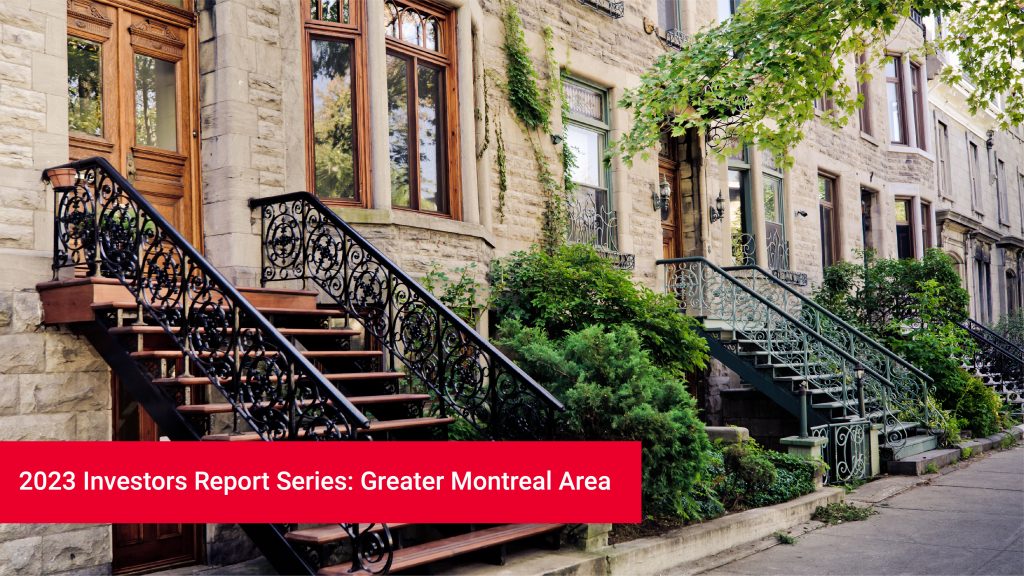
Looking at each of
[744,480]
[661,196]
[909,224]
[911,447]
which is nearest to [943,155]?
[909,224]

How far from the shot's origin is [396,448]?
17.8 feet

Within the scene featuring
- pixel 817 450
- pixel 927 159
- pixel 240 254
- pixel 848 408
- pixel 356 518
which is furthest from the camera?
pixel 927 159

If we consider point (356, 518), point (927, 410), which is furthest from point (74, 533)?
point (927, 410)

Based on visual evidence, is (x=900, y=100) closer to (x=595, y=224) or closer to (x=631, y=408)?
(x=595, y=224)

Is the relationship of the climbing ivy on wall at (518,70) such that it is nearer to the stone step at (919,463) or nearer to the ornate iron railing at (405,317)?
the ornate iron railing at (405,317)

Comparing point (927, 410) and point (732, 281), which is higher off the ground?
point (732, 281)

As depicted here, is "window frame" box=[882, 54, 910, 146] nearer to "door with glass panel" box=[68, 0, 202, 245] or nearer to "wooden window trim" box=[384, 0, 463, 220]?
"wooden window trim" box=[384, 0, 463, 220]

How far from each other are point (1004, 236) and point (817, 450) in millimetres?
21815

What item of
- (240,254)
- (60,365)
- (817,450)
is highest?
(240,254)

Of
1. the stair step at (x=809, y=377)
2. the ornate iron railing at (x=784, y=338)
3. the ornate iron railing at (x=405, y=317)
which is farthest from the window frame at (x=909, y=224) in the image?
the ornate iron railing at (x=405, y=317)

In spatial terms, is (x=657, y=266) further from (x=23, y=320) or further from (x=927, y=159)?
(x=927, y=159)

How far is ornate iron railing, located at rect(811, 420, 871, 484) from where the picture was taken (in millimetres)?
10391

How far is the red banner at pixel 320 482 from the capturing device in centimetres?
525

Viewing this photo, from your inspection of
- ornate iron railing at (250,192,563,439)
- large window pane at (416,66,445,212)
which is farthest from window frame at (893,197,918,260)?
ornate iron railing at (250,192,563,439)
